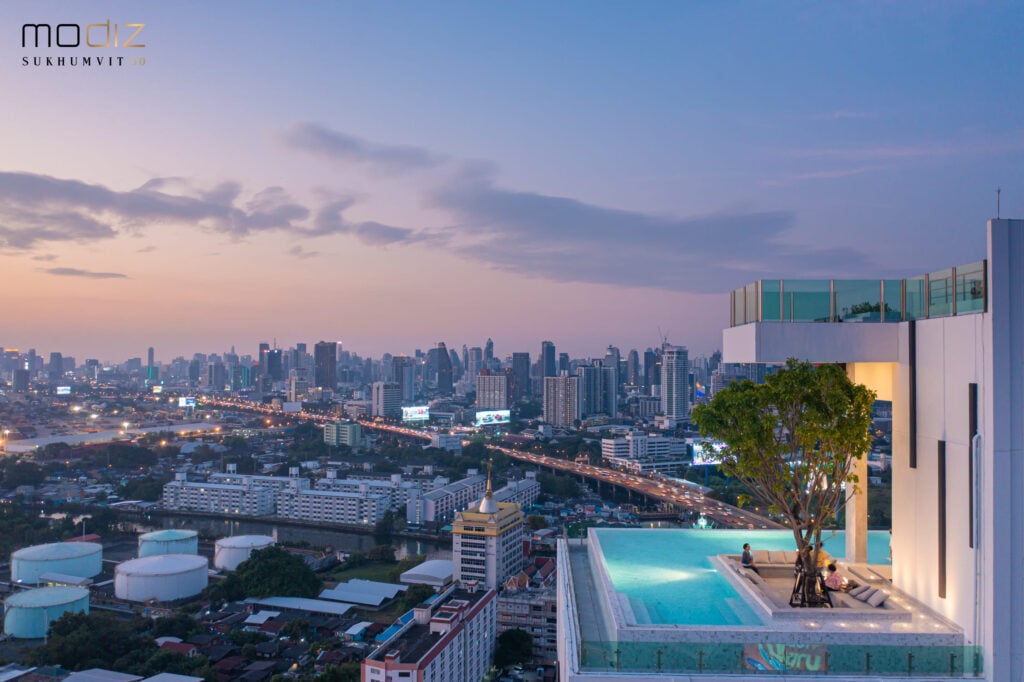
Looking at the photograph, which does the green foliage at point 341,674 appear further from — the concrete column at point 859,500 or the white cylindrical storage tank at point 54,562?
the white cylindrical storage tank at point 54,562

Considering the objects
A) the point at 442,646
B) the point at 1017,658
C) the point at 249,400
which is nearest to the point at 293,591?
the point at 442,646

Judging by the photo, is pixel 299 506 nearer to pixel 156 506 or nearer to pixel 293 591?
pixel 156 506

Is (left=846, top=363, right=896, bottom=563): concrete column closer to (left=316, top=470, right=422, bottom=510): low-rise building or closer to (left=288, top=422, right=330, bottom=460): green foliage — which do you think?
(left=316, top=470, right=422, bottom=510): low-rise building

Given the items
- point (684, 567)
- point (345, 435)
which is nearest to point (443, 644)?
point (684, 567)

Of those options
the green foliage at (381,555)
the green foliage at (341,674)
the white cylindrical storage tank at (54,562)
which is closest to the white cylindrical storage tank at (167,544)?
the white cylindrical storage tank at (54,562)

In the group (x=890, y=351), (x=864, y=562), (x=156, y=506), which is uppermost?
(x=890, y=351)
